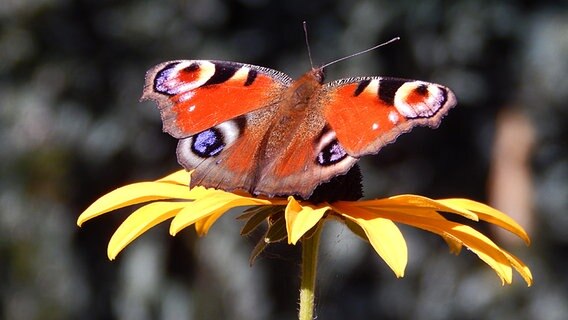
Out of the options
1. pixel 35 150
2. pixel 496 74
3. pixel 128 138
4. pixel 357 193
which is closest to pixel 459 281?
pixel 496 74

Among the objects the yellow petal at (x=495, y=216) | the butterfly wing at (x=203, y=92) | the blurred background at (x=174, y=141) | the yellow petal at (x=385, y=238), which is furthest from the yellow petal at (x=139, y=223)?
the blurred background at (x=174, y=141)

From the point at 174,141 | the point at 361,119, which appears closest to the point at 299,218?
the point at 361,119

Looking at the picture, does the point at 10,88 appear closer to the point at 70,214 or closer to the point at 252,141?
the point at 70,214

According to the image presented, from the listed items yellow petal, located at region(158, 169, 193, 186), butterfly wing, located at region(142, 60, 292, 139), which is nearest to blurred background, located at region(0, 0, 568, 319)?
yellow petal, located at region(158, 169, 193, 186)

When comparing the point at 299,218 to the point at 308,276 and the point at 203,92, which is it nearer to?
the point at 308,276

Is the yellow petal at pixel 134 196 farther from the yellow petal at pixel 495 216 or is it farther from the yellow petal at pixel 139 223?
the yellow petal at pixel 495 216

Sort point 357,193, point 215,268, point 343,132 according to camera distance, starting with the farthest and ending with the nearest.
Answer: point 215,268, point 357,193, point 343,132
